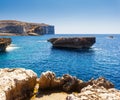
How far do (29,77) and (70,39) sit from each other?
74.4 m

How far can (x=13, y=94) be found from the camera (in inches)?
614

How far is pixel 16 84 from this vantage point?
52.2ft

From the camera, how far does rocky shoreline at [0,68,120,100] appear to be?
10676 mm

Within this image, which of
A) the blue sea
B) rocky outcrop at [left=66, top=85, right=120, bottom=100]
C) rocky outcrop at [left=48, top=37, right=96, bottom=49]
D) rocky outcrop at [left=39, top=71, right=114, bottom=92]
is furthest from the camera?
rocky outcrop at [left=48, top=37, right=96, bottom=49]

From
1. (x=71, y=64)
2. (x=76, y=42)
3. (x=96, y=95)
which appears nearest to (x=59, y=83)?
(x=96, y=95)

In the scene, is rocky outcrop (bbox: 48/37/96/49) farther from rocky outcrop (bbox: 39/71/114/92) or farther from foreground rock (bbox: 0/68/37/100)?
foreground rock (bbox: 0/68/37/100)

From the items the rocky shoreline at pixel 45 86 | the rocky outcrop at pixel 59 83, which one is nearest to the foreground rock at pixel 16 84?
the rocky shoreline at pixel 45 86

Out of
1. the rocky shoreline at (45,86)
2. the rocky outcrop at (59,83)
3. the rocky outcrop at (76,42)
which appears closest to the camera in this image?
the rocky shoreline at (45,86)

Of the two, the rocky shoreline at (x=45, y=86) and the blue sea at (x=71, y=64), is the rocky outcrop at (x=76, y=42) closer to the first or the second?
the blue sea at (x=71, y=64)

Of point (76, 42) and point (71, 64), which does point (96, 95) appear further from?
point (76, 42)

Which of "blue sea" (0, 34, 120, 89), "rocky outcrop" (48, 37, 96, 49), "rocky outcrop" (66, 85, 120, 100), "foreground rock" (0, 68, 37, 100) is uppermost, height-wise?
"rocky outcrop" (66, 85, 120, 100)

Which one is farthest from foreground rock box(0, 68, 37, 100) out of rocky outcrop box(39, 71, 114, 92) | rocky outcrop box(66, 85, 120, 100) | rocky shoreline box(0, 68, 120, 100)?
rocky outcrop box(66, 85, 120, 100)

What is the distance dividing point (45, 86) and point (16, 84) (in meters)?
4.05

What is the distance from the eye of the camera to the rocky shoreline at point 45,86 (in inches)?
420
